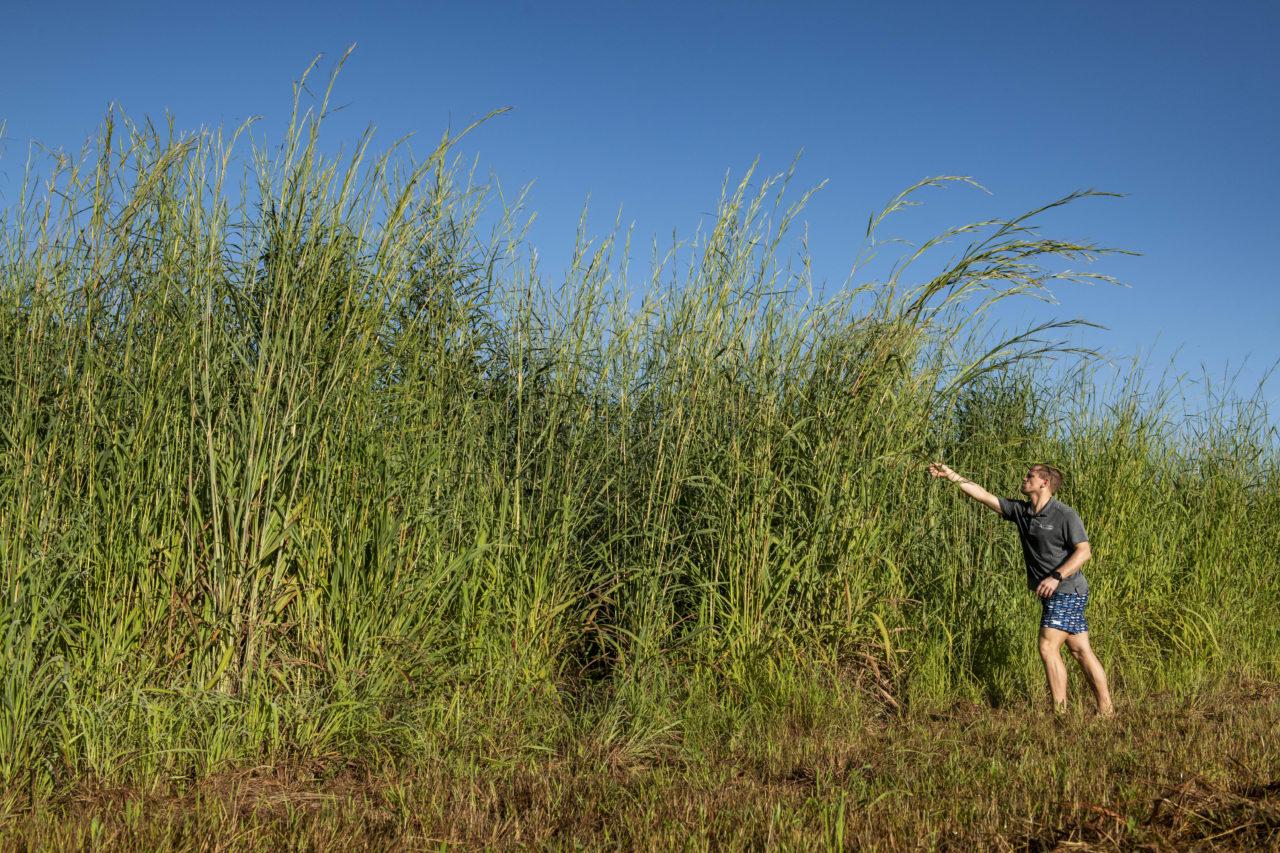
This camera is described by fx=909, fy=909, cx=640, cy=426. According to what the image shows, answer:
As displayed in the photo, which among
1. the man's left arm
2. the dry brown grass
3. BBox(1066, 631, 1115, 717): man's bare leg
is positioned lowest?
the dry brown grass

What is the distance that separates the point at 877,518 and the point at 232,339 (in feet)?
10.8

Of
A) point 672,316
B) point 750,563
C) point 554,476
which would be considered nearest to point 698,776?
point 750,563

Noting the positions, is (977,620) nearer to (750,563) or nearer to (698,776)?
(750,563)

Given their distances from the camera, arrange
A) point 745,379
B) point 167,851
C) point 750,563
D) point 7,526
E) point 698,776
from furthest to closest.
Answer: point 745,379, point 750,563, point 698,776, point 7,526, point 167,851

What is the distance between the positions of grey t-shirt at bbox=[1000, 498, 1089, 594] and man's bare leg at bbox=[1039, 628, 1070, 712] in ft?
0.89

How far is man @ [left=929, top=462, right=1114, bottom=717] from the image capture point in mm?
5410

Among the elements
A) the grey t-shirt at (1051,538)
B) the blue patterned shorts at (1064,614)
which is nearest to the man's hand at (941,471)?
the grey t-shirt at (1051,538)

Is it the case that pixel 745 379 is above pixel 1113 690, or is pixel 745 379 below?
above

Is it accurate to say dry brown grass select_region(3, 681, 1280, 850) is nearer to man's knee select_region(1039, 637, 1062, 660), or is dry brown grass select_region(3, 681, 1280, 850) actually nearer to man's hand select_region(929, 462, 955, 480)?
man's knee select_region(1039, 637, 1062, 660)

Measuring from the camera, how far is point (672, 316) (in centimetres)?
507

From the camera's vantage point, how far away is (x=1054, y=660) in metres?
5.45

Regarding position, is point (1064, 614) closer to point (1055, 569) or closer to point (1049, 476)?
point (1055, 569)

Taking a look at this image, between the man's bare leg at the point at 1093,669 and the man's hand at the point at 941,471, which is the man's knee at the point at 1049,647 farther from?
the man's hand at the point at 941,471

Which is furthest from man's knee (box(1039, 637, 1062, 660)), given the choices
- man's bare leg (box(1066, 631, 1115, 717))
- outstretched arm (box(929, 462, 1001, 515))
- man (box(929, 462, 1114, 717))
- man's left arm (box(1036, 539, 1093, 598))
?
outstretched arm (box(929, 462, 1001, 515))
